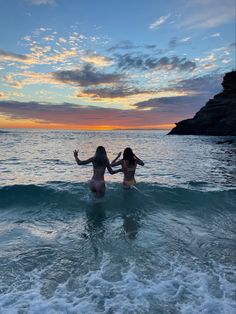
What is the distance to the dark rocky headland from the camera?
81.5 m

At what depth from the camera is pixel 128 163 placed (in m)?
9.86

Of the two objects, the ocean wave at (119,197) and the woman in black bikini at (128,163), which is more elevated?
the woman in black bikini at (128,163)

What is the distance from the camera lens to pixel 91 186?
9.45 m

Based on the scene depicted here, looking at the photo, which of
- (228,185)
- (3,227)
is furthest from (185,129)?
(3,227)

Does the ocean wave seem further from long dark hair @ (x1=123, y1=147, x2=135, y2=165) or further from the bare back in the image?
long dark hair @ (x1=123, y1=147, x2=135, y2=165)

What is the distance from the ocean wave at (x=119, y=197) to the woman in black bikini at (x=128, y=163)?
370 mm

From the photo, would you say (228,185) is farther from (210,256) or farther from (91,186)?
(210,256)

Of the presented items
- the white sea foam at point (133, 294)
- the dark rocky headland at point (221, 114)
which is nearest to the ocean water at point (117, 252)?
the white sea foam at point (133, 294)

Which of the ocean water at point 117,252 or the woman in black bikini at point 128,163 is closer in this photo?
the ocean water at point 117,252

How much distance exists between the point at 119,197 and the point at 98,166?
5.48ft

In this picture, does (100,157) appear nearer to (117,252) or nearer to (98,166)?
(98,166)

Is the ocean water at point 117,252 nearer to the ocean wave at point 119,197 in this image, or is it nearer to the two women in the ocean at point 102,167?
the ocean wave at point 119,197

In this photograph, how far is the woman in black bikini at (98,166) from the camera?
352 inches

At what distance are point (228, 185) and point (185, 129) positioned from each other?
295ft
